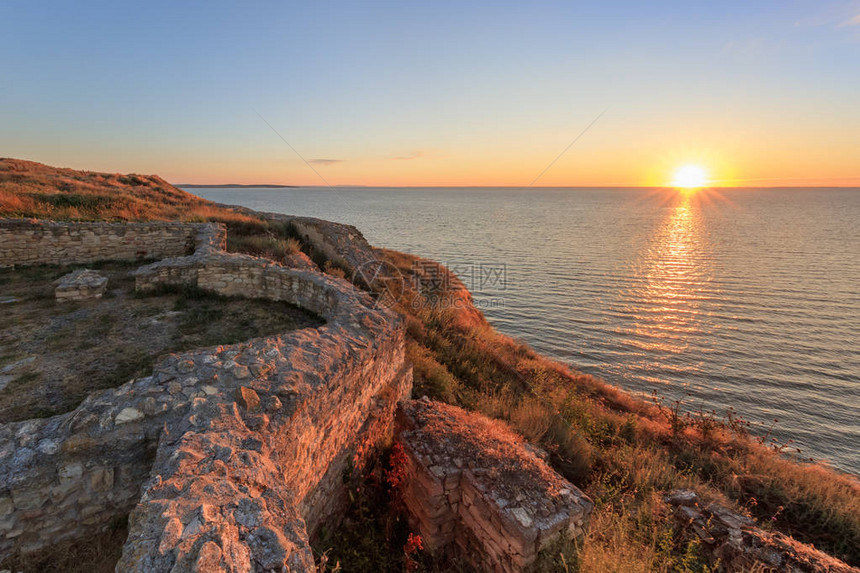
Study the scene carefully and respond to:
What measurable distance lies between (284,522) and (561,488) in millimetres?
3371

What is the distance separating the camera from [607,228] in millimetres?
51812

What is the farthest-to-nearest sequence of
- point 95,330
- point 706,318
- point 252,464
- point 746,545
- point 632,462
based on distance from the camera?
point 706,318
point 632,462
point 95,330
point 746,545
point 252,464

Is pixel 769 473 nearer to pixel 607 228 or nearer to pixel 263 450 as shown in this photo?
pixel 263 450

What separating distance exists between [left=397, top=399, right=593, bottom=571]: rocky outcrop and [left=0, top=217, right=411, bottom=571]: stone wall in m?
0.98

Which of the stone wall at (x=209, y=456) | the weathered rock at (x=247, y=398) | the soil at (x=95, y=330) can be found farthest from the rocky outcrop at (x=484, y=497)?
the soil at (x=95, y=330)

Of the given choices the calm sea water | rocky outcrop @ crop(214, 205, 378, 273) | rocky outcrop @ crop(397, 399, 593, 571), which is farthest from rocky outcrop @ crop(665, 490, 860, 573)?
rocky outcrop @ crop(214, 205, 378, 273)

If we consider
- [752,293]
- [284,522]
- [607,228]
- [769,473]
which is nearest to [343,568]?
[284,522]

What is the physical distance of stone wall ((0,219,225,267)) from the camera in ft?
30.2

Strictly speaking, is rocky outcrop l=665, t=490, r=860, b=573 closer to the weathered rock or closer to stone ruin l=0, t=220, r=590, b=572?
stone ruin l=0, t=220, r=590, b=572

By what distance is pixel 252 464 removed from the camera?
2938mm

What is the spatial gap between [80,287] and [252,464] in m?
7.46

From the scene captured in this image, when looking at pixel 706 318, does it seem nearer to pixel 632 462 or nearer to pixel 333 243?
pixel 632 462

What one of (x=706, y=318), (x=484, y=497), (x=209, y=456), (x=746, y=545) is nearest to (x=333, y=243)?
(x=484, y=497)

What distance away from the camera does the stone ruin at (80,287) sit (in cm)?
733
